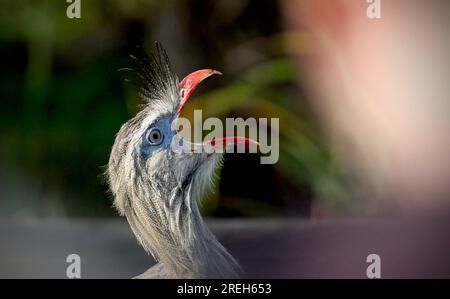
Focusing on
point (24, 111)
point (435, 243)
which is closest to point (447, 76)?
point (435, 243)

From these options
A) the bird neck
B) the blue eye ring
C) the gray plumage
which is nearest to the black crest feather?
the gray plumage

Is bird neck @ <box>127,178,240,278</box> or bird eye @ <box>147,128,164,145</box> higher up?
bird eye @ <box>147,128,164,145</box>

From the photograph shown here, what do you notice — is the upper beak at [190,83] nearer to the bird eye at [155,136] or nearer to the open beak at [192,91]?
the open beak at [192,91]

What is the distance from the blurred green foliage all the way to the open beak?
0.28 feet

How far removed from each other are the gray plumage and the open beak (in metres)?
0.02

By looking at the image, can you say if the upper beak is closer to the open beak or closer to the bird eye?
the open beak

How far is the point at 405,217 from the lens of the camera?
10.8 feet

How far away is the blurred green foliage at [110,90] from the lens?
3.27 metres

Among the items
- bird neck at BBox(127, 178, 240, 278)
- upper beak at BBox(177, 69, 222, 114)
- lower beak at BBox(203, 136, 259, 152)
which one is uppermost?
upper beak at BBox(177, 69, 222, 114)

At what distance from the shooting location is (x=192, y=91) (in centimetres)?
313

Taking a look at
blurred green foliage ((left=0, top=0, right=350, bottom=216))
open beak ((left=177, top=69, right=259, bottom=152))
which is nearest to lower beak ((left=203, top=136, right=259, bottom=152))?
open beak ((left=177, top=69, right=259, bottom=152))

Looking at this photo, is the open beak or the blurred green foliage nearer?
the open beak

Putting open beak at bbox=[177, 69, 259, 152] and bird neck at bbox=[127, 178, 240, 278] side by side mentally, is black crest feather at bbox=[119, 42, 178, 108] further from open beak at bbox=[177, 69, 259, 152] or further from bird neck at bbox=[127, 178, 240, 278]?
bird neck at bbox=[127, 178, 240, 278]

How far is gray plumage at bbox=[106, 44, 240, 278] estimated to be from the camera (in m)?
3.04
